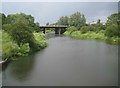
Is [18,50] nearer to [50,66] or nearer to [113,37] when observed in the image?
[50,66]

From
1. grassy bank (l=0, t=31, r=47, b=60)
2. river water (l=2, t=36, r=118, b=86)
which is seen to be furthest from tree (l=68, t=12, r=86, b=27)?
river water (l=2, t=36, r=118, b=86)

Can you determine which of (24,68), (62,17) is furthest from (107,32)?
(62,17)

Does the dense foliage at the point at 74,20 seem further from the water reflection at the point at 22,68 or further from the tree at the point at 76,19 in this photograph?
the water reflection at the point at 22,68

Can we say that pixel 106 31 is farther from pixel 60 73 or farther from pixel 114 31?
pixel 60 73

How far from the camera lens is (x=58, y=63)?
21.1 m

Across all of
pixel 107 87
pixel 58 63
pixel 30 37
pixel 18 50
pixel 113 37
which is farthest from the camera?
pixel 113 37

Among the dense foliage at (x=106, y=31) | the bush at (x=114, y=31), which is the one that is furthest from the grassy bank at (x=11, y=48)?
the bush at (x=114, y=31)

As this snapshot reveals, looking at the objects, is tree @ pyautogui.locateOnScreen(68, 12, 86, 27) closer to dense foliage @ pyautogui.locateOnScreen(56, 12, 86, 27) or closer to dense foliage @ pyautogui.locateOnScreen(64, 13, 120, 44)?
dense foliage @ pyautogui.locateOnScreen(56, 12, 86, 27)

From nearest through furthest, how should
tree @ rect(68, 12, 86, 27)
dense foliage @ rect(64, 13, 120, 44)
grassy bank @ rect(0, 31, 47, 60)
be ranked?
grassy bank @ rect(0, 31, 47, 60)
dense foliage @ rect(64, 13, 120, 44)
tree @ rect(68, 12, 86, 27)

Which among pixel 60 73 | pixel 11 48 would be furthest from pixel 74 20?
pixel 60 73

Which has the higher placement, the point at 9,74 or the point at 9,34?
the point at 9,34

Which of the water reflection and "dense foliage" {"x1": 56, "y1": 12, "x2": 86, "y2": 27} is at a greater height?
"dense foliage" {"x1": 56, "y1": 12, "x2": 86, "y2": 27}

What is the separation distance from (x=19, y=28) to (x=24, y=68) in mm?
8183

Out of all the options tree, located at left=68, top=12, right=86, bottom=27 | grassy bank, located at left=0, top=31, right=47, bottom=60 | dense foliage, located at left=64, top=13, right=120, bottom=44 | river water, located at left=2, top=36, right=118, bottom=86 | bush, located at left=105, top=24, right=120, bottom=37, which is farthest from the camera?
tree, located at left=68, top=12, right=86, bottom=27
